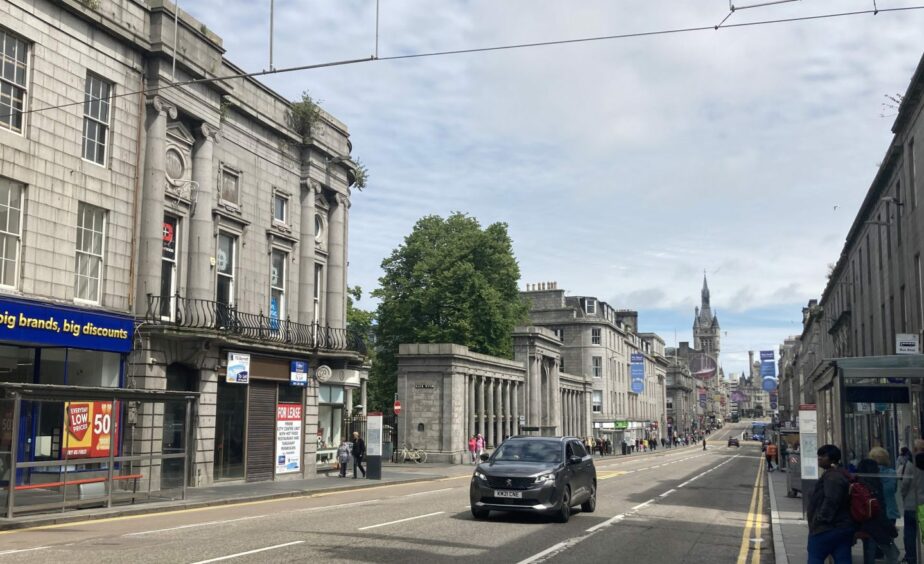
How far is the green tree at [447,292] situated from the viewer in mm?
57375

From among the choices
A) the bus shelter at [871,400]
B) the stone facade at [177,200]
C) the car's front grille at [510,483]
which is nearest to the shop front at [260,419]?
the stone facade at [177,200]

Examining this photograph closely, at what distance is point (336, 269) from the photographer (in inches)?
1312

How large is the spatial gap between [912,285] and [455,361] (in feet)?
84.3

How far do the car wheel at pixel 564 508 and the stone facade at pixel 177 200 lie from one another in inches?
392

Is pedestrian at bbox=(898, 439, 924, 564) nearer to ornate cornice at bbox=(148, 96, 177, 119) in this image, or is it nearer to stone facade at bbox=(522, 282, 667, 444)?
ornate cornice at bbox=(148, 96, 177, 119)

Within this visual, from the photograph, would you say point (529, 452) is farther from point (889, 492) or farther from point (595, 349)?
point (595, 349)

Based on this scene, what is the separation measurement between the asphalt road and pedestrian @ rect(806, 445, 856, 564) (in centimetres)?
360

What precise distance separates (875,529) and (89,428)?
15522 mm

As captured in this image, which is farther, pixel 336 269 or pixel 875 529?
pixel 336 269

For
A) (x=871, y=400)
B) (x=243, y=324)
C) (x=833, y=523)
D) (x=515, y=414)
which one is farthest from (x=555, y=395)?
(x=833, y=523)

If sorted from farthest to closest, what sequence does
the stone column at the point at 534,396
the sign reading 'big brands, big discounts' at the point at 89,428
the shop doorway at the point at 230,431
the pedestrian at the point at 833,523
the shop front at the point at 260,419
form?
1. the stone column at the point at 534,396
2. the shop front at the point at 260,419
3. the shop doorway at the point at 230,431
4. the sign reading 'big brands, big discounts' at the point at 89,428
5. the pedestrian at the point at 833,523

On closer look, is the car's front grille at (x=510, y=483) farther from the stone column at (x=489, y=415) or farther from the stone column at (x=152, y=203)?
the stone column at (x=489, y=415)

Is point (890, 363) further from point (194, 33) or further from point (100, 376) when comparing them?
point (194, 33)

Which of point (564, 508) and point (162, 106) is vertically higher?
point (162, 106)
